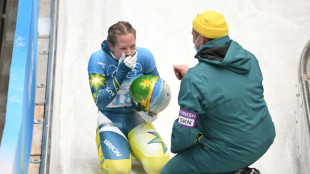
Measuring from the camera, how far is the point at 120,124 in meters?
4.57

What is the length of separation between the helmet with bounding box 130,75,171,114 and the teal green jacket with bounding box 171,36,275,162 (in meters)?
0.52

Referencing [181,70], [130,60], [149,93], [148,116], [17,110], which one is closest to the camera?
[17,110]

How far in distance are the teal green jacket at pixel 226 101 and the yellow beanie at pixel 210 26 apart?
45 mm

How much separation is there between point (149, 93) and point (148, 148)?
20.1 inches

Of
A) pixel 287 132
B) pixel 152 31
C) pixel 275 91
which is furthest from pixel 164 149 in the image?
pixel 152 31

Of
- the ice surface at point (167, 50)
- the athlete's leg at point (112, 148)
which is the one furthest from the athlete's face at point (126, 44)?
the ice surface at point (167, 50)

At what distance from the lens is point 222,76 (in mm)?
3521

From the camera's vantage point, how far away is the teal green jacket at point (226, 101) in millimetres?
3498

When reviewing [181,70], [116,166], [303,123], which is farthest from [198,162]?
[303,123]

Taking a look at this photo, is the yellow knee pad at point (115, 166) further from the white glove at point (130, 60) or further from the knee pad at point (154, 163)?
the white glove at point (130, 60)

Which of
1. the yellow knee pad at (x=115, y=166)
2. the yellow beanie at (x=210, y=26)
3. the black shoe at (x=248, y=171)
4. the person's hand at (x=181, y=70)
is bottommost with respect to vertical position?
the yellow knee pad at (x=115, y=166)

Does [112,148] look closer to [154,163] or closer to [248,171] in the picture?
[154,163]

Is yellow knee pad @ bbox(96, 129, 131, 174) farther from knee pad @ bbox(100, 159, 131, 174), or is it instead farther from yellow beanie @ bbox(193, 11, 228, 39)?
yellow beanie @ bbox(193, 11, 228, 39)

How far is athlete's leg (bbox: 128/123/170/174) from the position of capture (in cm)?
436
